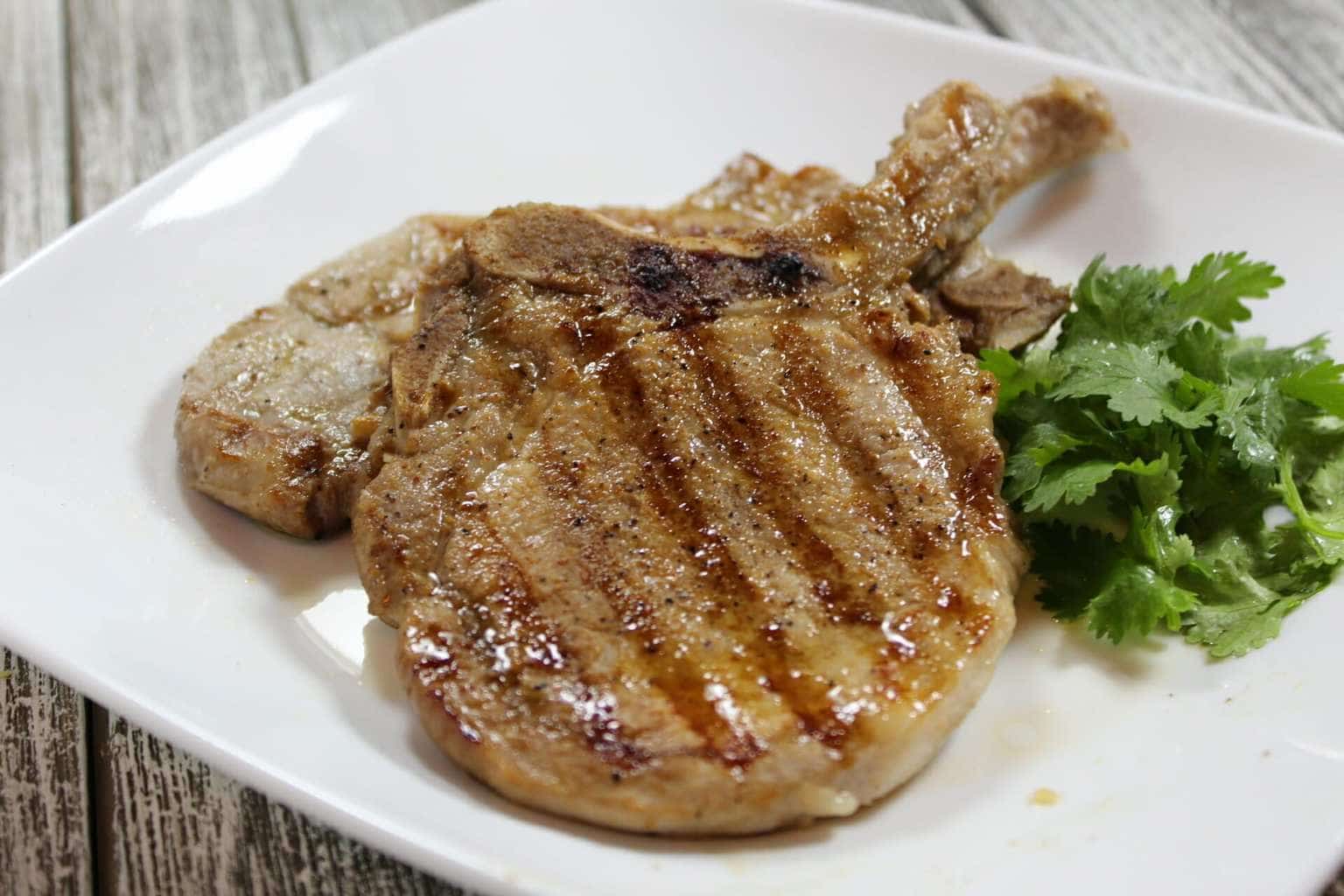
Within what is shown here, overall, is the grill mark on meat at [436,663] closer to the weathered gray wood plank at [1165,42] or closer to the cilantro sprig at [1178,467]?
the cilantro sprig at [1178,467]

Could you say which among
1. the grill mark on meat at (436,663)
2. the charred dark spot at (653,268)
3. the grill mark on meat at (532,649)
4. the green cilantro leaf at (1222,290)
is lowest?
the grill mark on meat at (436,663)

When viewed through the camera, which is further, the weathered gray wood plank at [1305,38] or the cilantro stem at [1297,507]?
the weathered gray wood plank at [1305,38]

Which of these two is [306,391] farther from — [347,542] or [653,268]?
[653,268]

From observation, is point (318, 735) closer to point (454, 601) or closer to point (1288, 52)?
point (454, 601)

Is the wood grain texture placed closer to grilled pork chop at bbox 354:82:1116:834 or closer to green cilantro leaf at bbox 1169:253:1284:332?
grilled pork chop at bbox 354:82:1116:834

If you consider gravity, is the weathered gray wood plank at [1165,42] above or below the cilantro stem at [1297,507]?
above

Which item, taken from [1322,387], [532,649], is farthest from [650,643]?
[1322,387]

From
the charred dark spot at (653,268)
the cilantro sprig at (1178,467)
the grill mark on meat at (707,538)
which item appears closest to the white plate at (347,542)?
the cilantro sprig at (1178,467)

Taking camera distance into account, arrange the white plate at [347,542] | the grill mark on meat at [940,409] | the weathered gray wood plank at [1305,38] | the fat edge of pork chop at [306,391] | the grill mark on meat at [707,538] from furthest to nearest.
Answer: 1. the weathered gray wood plank at [1305,38]
2. the fat edge of pork chop at [306,391]
3. the grill mark on meat at [940,409]
4. the grill mark on meat at [707,538]
5. the white plate at [347,542]
